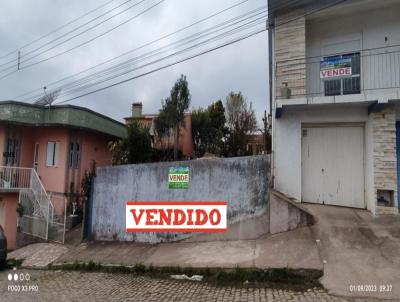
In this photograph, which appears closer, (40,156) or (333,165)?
(333,165)

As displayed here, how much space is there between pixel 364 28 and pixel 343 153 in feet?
13.2

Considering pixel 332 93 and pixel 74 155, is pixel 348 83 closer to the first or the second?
pixel 332 93

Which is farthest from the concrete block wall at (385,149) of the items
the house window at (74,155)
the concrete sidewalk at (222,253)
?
the house window at (74,155)

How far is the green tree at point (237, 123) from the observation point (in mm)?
16859

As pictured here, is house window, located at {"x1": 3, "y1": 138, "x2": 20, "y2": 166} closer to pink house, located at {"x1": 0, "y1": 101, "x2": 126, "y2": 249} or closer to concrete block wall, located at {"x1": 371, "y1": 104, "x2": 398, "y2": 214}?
pink house, located at {"x1": 0, "y1": 101, "x2": 126, "y2": 249}

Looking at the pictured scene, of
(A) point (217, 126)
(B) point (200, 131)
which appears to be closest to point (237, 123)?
(A) point (217, 126)

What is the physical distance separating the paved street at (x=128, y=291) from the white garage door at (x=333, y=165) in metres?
4.32

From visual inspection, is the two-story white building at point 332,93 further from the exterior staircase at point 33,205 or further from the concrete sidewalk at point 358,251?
the exterior staircase at point 33,205

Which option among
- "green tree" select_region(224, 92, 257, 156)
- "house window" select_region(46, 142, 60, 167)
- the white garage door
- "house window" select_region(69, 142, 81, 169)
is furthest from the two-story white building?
"house window" select_region(46, 142, 60, 167)

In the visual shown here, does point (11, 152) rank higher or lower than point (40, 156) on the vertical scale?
higher

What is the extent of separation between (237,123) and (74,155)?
9312 mm

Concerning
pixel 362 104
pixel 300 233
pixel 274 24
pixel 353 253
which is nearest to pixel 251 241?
pixel 300 233

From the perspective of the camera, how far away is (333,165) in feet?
29.9

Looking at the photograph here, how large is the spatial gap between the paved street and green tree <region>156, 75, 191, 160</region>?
7.56m
